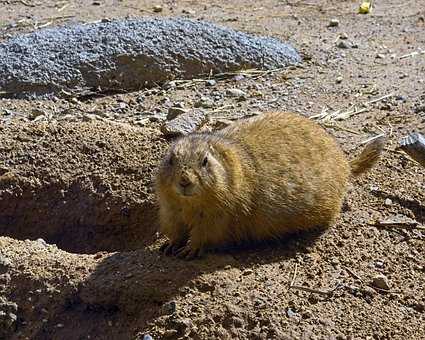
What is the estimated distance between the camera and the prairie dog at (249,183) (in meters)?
4.43

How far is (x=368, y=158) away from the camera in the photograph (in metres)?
5.41

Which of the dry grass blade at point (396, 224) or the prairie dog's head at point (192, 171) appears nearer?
the prairie dog's head at point (192, 171)

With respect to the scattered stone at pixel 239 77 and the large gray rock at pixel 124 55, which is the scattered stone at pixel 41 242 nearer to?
the large gray rock at pixel 124 55

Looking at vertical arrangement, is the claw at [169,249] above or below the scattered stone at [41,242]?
above

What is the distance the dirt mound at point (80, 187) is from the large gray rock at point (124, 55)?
1.51 m

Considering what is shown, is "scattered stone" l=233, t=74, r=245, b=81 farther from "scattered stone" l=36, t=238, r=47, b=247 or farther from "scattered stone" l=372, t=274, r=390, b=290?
"scattered stone" l=372, t=274, r=390, b=290

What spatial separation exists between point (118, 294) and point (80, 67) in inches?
138

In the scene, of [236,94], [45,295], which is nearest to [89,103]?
[236,94]

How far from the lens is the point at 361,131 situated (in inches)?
252

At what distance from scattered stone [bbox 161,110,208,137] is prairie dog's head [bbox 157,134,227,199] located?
4.47 ft

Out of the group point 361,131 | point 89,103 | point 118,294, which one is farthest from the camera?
point 89,103

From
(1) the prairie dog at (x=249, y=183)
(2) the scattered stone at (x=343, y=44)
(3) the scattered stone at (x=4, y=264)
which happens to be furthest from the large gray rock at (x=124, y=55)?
(3) the scattered stone at (x=4, y=264)

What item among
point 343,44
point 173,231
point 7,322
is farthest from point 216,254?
point 343,44

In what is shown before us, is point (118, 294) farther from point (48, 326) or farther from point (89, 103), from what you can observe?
point (89, 103)
